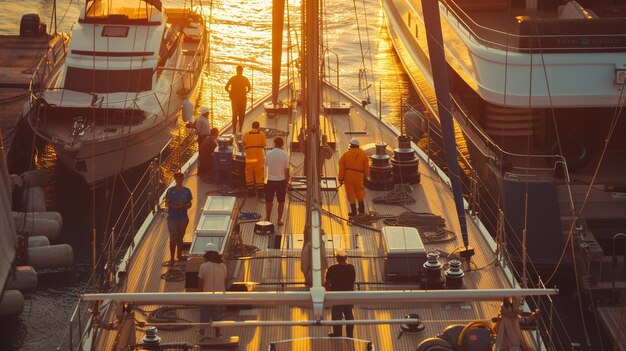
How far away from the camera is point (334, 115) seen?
2291 centimetres

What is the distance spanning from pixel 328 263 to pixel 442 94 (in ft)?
10.0

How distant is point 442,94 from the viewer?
16047 mm

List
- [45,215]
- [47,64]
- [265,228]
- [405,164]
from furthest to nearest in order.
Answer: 1. [47,64]
2. [45,215]
3. [405,164]
4. [265,228]

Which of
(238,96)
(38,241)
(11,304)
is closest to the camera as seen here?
(11,304)

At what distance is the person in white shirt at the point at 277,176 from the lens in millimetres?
15680

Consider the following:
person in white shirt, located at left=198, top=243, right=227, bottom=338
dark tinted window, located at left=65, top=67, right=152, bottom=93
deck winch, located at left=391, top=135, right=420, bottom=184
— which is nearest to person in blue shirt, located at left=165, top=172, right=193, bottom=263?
person in white shirt, located at left=198, top=243, right=227, bottom=338

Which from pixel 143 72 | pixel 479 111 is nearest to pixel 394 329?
pixel 479 111

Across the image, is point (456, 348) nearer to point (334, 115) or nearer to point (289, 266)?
point (289, 266)

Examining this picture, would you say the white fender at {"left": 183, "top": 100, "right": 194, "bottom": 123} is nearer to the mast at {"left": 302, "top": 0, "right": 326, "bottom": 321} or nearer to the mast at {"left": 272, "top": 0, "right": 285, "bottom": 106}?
the mast at {"left": 272, "top": 0, "right": 285, "bottom": 106}

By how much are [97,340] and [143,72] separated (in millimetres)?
12832

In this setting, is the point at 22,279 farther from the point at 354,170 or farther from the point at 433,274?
the point at 433,274

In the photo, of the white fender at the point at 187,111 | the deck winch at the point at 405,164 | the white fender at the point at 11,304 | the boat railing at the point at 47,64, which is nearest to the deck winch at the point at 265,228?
the deck winch at the point at 405,164

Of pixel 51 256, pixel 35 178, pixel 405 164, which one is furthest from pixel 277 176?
pixel 35 178

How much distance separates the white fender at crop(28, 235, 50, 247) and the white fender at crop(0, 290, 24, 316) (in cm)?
217
